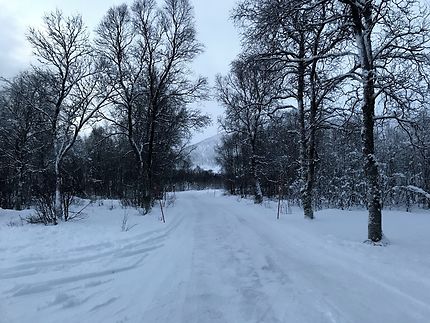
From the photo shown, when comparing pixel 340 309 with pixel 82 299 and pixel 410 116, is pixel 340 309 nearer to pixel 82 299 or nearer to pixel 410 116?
pixel 82 299

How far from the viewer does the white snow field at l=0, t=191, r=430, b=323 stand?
4.74 m

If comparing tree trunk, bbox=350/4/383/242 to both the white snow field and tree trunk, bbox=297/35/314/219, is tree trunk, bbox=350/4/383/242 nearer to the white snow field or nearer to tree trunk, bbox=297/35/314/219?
the white snow field

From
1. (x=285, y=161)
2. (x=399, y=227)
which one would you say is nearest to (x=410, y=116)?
(x=399, y=227)

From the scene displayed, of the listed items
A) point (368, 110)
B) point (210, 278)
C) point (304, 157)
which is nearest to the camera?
point (210, 278)

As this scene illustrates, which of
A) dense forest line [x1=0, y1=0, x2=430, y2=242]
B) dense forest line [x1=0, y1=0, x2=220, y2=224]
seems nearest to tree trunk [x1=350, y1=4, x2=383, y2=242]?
dense forest line [x1=0, y1=0, x2=430, y2=242]

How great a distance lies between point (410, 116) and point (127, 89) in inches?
626

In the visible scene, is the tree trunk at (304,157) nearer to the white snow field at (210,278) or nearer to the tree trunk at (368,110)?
the white snow field at (210,278)

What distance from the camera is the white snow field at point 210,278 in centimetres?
474

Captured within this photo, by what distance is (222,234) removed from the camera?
12133 millimetres

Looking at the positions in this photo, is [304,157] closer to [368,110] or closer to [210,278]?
[368,110]

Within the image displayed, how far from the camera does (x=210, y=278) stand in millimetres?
6457

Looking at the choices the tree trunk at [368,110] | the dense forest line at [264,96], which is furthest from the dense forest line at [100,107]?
the tree trunk at [368,110]

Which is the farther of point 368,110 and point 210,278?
point 368,110

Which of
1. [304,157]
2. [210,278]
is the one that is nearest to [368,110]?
[210,278]
